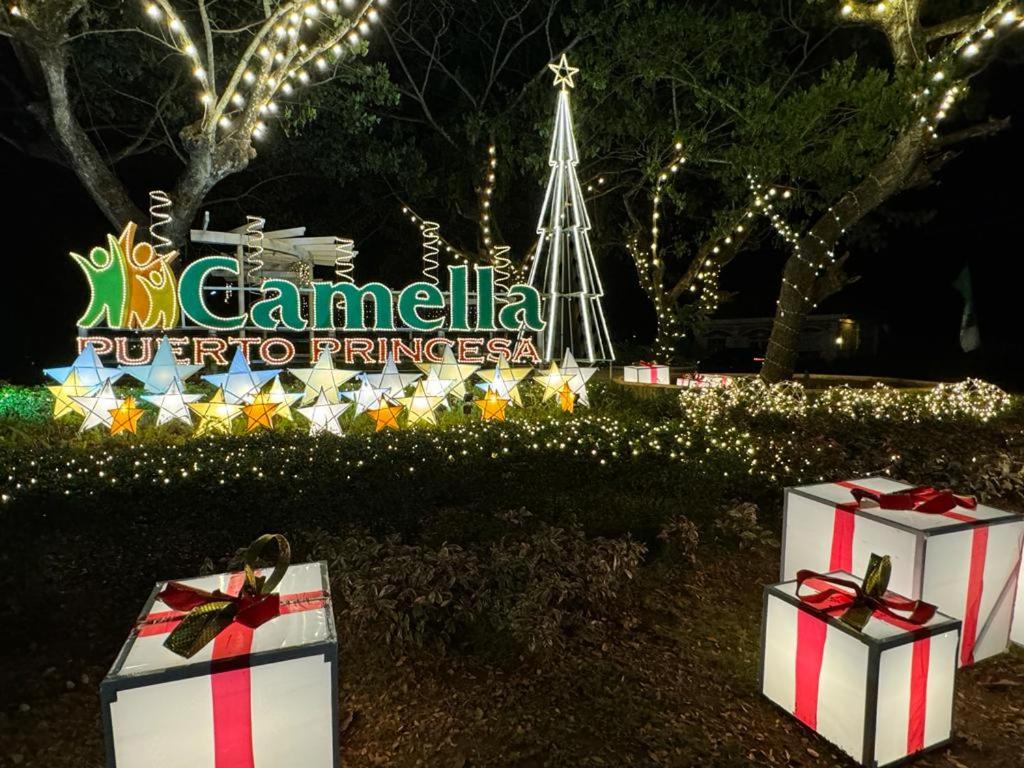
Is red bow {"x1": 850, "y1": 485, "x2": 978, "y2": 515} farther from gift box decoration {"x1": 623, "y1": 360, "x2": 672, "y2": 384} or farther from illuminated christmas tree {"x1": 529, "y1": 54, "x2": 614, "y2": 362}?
gift box decoration {"x1": 623, "y1": 360, "x2": 672, "y2": 384}

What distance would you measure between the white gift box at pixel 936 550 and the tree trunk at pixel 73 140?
10425mm

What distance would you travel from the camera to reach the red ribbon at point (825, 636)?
2.92m

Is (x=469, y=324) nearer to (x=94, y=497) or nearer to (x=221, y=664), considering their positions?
(x=94, y=497)

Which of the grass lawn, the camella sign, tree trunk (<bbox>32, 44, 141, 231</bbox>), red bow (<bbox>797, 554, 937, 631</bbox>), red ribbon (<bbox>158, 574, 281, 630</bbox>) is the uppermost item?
tree trunk (<bbox>32, 44, 141, 231</bbox>)

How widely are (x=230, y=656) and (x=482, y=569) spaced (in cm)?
221

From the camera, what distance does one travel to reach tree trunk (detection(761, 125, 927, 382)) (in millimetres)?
10797

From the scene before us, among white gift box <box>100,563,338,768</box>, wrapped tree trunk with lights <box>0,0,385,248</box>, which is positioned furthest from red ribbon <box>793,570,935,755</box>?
wrapped tree trunk with lights <box>0,0,385,248</box>

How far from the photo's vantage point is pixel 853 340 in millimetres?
31781

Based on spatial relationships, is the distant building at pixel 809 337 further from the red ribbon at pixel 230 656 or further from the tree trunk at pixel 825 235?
the red ribbon at pixel 230 656

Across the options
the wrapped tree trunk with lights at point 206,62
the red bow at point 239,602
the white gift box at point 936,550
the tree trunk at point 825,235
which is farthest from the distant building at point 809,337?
the red bow at point 239,602

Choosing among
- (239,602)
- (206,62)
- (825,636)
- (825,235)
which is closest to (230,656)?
(239,602)

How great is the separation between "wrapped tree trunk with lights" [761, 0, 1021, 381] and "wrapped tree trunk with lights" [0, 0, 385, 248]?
25.9 feet

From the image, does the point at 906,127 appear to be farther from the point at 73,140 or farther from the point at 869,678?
the point at 73,140

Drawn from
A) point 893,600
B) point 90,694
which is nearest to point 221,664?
point 90,694
